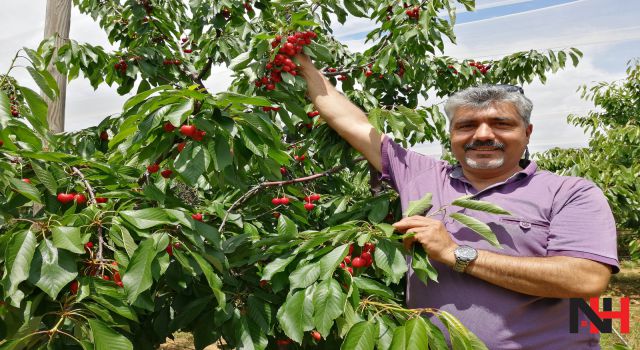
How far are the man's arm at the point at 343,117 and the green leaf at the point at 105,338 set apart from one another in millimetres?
1351

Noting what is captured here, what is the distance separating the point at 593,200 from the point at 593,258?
0.73 feet

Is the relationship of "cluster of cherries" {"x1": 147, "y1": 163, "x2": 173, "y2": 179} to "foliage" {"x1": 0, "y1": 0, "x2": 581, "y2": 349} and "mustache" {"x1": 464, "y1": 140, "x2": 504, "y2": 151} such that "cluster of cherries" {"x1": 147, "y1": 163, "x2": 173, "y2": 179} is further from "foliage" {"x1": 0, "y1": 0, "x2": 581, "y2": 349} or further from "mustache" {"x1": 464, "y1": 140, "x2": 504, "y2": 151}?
"mustache" {"x1": 464, "y1": 140, "x2": 504, "y2": 151}

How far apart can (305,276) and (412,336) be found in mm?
369

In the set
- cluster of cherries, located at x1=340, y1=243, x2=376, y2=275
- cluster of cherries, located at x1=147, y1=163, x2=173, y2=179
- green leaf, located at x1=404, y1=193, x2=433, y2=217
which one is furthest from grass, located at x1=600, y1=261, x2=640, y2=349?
cluster of cherries, located at x1=147, y1=163, x2=173, y2=179

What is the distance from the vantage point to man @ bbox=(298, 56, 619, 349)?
165 centimetres

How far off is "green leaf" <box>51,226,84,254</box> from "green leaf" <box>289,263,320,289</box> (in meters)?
0.55

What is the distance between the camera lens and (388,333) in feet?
4.31

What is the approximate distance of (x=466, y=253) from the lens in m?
1.66

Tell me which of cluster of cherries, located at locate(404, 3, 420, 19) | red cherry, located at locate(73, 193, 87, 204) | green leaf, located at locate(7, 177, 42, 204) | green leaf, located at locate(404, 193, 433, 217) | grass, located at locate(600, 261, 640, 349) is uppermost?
cluster of cherries, located at locate(404, 3, 420, 19)

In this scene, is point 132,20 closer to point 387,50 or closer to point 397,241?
point 387,50

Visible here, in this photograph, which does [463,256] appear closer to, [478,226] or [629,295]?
[478,226]

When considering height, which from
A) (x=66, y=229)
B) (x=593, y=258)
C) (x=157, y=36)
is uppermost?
(x=157, y=36)

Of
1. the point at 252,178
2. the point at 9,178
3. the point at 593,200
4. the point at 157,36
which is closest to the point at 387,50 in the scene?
the point at 252,178

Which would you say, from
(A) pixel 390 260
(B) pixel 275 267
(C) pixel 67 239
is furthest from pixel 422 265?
(C) pixel 67 239
